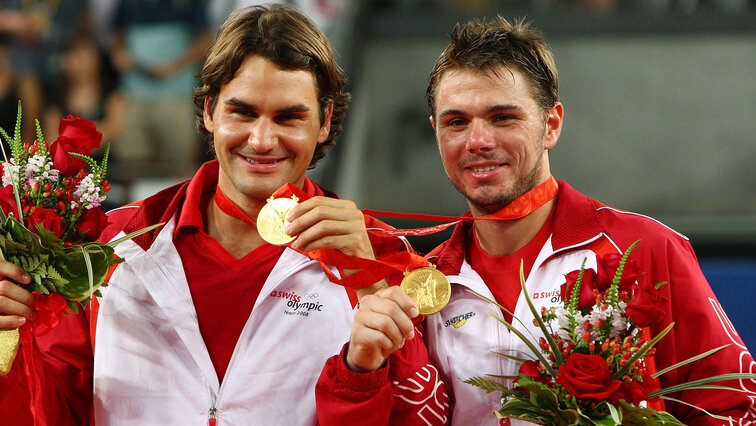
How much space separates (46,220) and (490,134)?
1312mm

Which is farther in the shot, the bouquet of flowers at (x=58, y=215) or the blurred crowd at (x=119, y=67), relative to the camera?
the blurred crowd at (x=119, y=67)

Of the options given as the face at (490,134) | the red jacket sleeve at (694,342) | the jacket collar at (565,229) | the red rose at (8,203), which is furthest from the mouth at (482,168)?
the red rose at (8,203)

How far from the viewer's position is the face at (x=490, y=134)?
2889mm

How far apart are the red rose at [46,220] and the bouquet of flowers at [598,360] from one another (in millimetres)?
1214

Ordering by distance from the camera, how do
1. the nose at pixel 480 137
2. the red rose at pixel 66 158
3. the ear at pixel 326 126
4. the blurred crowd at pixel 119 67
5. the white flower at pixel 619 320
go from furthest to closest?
the blurred crowd at pixel 119 67 < the ear at pixel 326 126 < the nose at pixel 480 137 < the red rose at pixel 66 158 < the white flower at pixel 619 320

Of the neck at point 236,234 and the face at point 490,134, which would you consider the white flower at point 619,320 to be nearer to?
the face at point 490,134

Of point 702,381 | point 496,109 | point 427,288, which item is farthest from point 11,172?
point 702,381

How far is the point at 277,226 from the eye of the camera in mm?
2686

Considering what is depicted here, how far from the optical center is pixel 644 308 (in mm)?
2342

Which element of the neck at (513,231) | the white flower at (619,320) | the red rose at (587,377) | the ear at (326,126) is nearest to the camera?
the red rose at (587,377)

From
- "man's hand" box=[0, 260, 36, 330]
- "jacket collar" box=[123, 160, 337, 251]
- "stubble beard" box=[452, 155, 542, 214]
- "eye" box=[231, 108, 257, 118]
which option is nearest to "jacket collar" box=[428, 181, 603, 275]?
"stubble beard" box=[452, 155, 542, 214]

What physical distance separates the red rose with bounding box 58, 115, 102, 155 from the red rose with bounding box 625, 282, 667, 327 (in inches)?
61.0

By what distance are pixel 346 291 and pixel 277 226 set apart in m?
0.34

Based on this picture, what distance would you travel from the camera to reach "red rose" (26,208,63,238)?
2.54 metres
